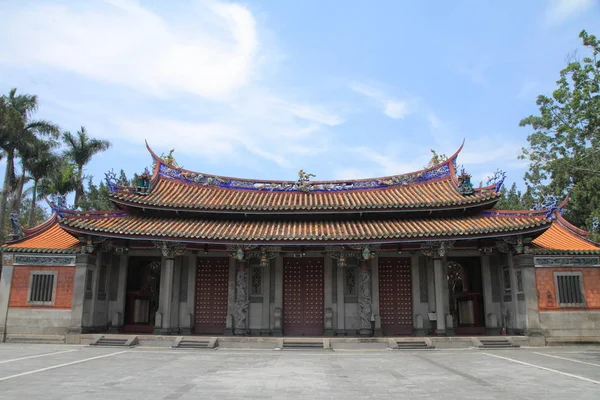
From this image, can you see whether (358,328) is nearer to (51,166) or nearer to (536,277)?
(536,277)

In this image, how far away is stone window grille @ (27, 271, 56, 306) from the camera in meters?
16.7

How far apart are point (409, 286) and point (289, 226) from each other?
5432 mm

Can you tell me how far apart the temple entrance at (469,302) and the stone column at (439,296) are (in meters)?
1.85

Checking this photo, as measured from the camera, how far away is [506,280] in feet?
57.7

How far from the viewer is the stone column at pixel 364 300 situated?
57.0ft

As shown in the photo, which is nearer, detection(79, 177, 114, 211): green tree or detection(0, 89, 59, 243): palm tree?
detection(0, 89, 59, 243): palm tree

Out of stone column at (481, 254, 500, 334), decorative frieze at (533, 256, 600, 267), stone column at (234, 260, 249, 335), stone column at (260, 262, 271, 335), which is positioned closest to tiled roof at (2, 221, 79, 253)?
stone column at (234, 260, 249, 335)

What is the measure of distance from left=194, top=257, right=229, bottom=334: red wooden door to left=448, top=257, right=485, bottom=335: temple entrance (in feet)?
30.8

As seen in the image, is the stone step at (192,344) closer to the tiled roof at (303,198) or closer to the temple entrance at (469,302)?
the tiled roof at (303,198)

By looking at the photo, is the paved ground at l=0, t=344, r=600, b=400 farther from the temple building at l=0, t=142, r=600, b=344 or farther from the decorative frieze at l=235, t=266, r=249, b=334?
the decorative frieze at l=235, t=266, r=249, b=334

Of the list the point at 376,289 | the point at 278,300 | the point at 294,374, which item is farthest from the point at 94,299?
the point at 376,289

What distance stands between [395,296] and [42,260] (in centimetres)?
1352

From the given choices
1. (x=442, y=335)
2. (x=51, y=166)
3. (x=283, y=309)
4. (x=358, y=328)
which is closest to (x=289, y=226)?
(x=283, y=309)

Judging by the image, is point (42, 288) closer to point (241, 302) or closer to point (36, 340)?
point (36, 340)
